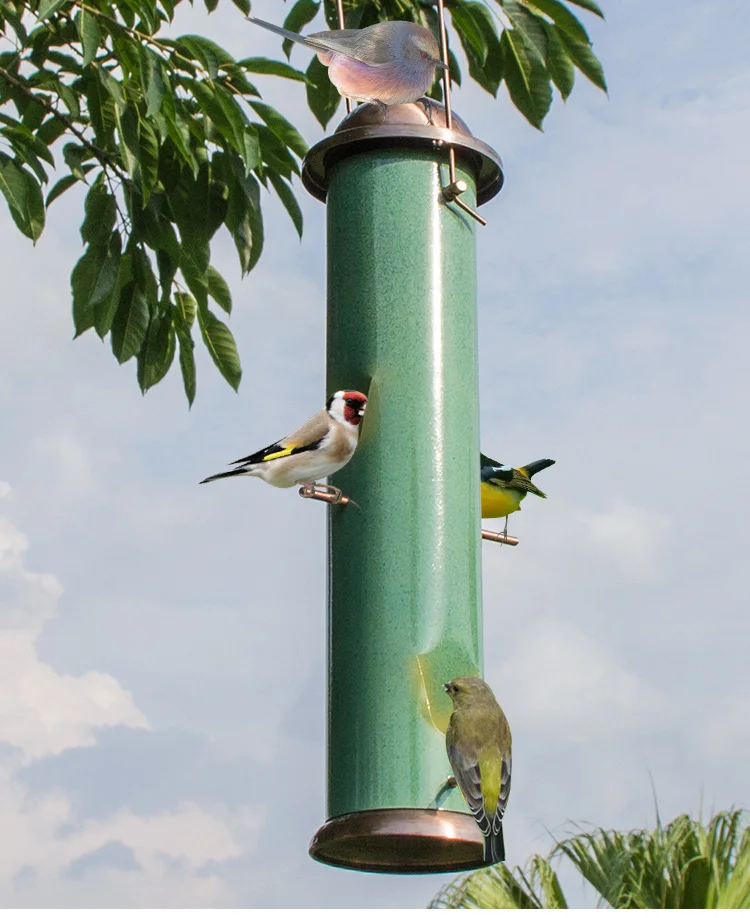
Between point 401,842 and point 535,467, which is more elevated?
point 535,467

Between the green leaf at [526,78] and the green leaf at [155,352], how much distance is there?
147cm

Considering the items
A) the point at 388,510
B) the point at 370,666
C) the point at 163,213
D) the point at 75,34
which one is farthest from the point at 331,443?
the point at 75,34

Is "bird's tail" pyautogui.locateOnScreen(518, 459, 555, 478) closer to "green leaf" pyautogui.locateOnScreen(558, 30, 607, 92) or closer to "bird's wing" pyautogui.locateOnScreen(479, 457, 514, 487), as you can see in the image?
"bird's wing" pyautogui.locateOnScreen(479, 457, 514, 487)

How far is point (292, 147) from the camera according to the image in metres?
5.53

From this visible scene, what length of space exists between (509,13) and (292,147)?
3.39ft

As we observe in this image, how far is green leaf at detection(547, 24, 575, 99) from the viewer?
6.00 metres

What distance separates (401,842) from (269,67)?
242cm

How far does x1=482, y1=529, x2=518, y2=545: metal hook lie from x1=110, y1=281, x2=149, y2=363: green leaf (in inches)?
58.8

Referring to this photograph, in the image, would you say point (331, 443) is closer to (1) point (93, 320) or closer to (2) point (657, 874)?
(1) point (93, 320)

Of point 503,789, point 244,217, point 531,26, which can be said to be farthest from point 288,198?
point 503,789

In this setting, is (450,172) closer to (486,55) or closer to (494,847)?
(486,55)

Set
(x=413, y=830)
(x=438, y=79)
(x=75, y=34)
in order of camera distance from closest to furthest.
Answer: (x=413, y=830), (x=75, y=34), (x=438, y=79)

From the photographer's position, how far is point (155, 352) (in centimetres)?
617

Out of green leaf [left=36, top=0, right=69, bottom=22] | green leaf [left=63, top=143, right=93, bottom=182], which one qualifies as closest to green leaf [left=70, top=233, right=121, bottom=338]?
green leaf [left=63, top=143, right=93, bottom=182]
